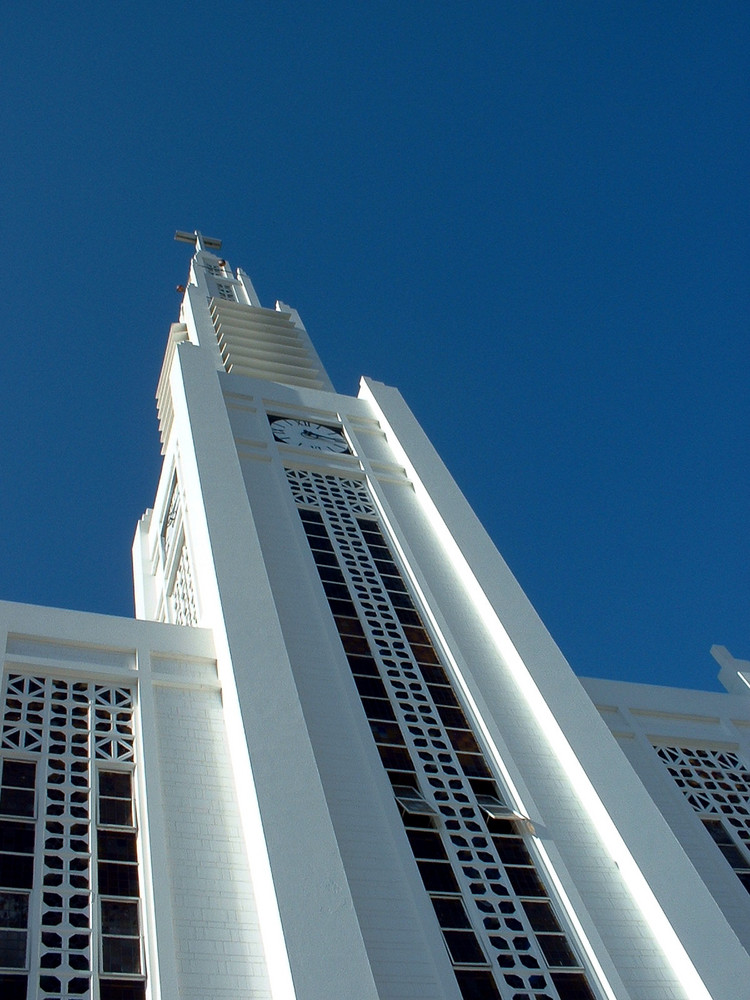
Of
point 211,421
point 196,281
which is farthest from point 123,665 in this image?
point 196,281

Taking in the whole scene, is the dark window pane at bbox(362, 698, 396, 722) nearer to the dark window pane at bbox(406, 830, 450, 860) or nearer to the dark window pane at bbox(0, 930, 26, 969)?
the dark window pane at bbox(406, 830, 450, 860)

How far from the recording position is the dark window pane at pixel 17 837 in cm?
905

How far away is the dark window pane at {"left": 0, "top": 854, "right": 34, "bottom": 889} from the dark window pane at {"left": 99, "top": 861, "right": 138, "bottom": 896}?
577mm

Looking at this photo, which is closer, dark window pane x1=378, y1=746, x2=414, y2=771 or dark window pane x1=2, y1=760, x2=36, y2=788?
dark window pane x1=2, y1=760, x2=36, y2=788

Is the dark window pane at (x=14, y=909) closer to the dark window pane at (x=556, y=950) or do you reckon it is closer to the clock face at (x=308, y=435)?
the dark window pane at (x=556, y=950)

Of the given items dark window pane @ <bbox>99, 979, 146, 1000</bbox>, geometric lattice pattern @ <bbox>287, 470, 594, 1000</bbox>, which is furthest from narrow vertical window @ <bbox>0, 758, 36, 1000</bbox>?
geometric lattice pattern @ <bbox>287, 470, 594, 1000</bbox>

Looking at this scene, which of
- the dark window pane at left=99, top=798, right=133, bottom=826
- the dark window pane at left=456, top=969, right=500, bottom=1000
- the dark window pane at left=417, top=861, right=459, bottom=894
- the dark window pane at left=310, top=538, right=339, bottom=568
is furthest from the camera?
the dark window pane at left=310, top=538, right=339, bottom=568

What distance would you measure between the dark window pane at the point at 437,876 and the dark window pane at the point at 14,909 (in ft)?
11.3

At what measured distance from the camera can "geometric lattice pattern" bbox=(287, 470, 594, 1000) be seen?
9.14 meters

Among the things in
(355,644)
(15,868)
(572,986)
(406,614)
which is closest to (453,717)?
(355,644)

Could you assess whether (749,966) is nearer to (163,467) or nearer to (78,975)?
(78,975)

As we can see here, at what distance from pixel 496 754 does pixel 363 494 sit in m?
5.83

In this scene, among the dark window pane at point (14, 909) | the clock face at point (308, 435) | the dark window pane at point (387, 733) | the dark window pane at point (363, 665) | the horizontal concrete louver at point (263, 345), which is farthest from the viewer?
the horizontal concrete louver at point (263, 345)

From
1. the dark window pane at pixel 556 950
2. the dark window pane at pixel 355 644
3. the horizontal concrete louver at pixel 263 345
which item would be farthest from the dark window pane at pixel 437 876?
the horizontal concrete louver at pixel 263 345
